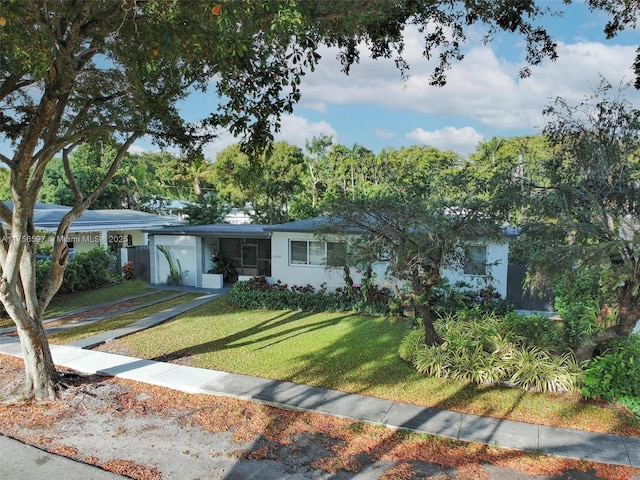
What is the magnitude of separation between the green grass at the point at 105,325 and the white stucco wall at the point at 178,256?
3.53 m

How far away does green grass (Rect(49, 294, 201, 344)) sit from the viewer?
1110cm

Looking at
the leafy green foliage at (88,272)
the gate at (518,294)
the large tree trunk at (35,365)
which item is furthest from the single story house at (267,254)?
the large tree trunk at (35,365)

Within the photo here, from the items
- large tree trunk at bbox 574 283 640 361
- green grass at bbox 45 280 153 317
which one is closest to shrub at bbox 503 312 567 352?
large tree trunk at bbox 574 283 640 361

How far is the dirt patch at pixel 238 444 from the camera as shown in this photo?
17.1ft

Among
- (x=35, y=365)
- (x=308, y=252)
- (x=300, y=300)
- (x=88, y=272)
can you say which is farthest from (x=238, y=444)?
(x=88, y=272)

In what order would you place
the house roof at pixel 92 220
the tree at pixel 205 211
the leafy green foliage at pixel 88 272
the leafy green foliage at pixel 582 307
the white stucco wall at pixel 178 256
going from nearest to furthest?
the leafy green foliage at pixel 582 307
the leafy green foliage at pixel 88 272
the house roof at pixel 92 220
the white stucco wall at pixel 178 256
the tree at pixel 205 211

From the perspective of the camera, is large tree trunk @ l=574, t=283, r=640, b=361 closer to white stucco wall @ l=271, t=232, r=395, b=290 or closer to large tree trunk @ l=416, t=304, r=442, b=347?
large tree trunk @ l=416, t=304, r=442, b=347

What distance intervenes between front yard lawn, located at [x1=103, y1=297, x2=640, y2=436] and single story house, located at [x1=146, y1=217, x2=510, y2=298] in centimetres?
236

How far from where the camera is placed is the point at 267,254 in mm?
19984

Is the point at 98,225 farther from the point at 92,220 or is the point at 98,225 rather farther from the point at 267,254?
the point at 267,254

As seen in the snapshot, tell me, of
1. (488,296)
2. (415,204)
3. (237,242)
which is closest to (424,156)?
(237,242)

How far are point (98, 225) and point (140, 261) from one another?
256 cm

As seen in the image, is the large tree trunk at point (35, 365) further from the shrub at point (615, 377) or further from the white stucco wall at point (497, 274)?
the white stucco wall at point (497, 274)

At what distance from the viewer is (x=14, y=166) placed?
7.12 metres
